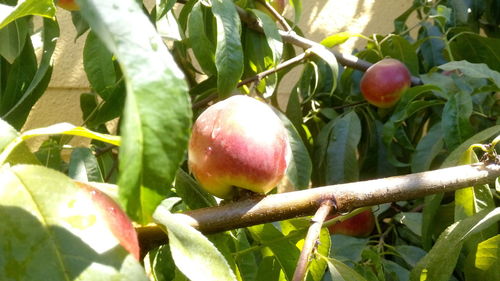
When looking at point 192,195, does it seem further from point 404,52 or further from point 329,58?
point 404,52

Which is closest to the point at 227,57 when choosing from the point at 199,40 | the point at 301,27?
the point at 199,40

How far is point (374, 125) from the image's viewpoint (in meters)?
1.17

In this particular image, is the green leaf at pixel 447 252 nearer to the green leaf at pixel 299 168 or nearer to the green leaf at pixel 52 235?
the green leaf at pixel 299 168

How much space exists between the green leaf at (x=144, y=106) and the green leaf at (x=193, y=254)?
10 centimetres

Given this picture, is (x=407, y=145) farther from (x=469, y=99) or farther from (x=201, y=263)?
(x=201, y=263)

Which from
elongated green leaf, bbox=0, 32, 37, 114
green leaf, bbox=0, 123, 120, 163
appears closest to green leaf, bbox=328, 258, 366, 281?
green leaf, bbox=0, 123, 120, 163

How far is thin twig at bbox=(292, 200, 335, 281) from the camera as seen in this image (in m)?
0.39

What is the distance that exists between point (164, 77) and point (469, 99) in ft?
2.35

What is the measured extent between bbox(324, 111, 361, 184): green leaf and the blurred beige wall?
1.69 ft

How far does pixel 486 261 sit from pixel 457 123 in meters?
0.30

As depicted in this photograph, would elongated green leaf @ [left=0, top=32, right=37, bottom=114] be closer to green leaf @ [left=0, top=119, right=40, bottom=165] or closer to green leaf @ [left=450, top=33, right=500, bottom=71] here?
green leaf @ [left=0, top=119, right=40, bottom=165]

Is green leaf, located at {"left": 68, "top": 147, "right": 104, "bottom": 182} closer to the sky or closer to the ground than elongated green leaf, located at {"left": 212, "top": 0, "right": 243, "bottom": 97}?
closer to the ground

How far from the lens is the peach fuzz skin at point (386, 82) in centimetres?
102

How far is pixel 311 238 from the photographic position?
42cm
